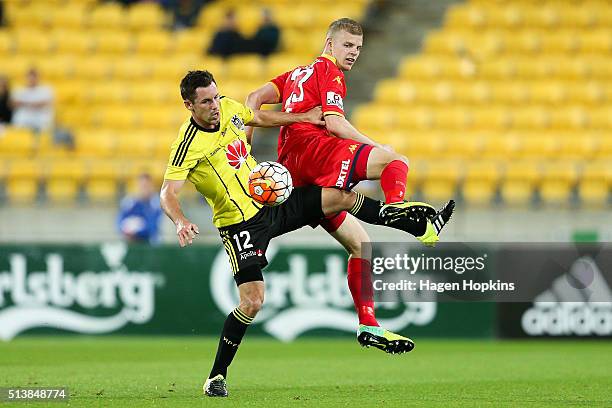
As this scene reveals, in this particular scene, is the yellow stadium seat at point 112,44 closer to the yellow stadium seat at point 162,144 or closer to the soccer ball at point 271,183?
the yellow stadium seat at point 162,144

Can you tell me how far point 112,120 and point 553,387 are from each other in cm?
1056

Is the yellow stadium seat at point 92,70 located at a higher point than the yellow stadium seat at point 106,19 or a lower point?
lower

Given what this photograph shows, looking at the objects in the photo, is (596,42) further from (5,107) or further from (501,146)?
(5,107)

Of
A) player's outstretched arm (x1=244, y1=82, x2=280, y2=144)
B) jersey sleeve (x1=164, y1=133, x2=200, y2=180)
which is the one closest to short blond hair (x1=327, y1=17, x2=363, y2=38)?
player's outstretched arm (x1=244, y1=82, x2=280, y2=144)

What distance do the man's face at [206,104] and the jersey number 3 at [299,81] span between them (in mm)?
780

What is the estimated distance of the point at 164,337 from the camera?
14367 millimetres

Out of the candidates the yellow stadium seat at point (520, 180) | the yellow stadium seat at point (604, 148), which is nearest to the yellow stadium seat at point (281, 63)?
the yellow stadium seat at point (520, 180)

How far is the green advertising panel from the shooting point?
14234 mm

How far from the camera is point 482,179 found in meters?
16.9

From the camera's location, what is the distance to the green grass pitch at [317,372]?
26.9ft

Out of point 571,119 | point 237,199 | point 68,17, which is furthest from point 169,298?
point 68,17

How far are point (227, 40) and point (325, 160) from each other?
10.7m

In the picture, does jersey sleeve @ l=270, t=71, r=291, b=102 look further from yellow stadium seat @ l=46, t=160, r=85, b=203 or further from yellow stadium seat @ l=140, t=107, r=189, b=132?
yellow stadium seat @ l=140, t=107, r=189, b=132

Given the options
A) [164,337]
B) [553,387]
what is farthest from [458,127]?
[553,387]
